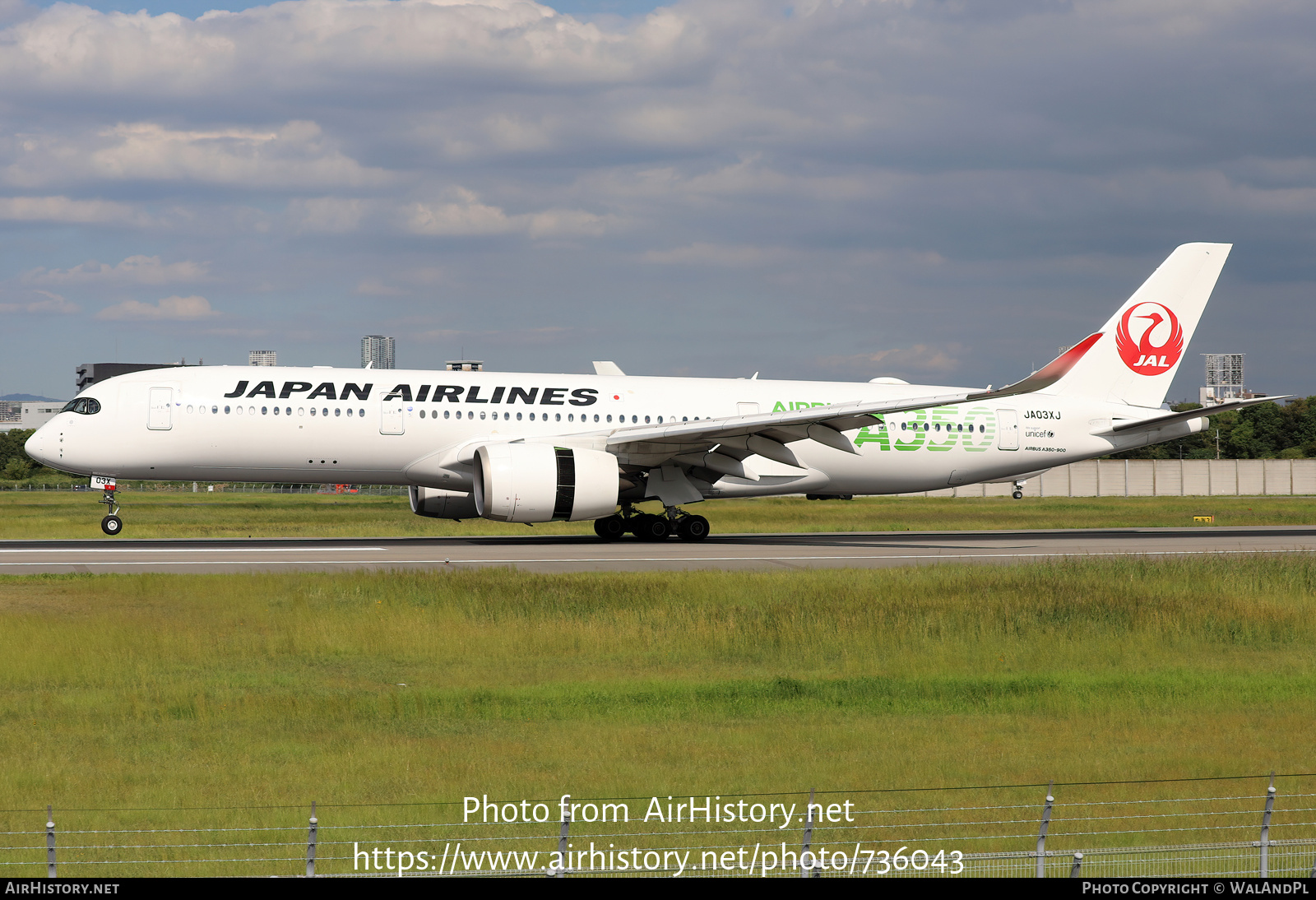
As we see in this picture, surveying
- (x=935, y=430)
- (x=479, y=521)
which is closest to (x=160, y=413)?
(x=479, y=521)

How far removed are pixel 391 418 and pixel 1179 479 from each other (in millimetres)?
72303

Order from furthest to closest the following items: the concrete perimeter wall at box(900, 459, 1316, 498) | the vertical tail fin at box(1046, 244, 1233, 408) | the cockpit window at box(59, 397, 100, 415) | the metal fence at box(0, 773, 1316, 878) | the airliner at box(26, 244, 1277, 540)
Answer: the concrete perimeter wall at box(900, 459, 1316, 498) < the vertical tail fin at box(1046, 244, 1233, 408) < the cockpit window at box(59, 397, 100, 415) < the airliner at box(26, 244, 1277, 540) < the metal fence at box(0, 773, 1316, 878)

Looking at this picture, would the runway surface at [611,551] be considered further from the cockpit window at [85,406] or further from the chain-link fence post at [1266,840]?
the chain-link fence post at [1266,840]

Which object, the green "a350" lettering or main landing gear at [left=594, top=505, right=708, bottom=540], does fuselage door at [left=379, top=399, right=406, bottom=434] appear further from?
the green "a350" lettering

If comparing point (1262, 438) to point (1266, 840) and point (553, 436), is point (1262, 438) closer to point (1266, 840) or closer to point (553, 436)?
point (553, 436)

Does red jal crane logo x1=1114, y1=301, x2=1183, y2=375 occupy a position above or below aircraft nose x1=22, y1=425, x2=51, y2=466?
above

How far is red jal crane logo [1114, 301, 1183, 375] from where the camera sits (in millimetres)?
34056

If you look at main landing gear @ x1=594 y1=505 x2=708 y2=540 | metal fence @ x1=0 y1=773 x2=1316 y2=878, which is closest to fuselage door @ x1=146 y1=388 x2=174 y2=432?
main landing gear @ x1=594 y1=505 x2=708 y2=540

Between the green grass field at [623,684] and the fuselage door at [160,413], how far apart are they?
766cm

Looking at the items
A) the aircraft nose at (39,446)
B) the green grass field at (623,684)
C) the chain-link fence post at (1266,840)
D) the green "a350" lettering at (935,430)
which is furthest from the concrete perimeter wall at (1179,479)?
the chain-link fence post at (1266,840)

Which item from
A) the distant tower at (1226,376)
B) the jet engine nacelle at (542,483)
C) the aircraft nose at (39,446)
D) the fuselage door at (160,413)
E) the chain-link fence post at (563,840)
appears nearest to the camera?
the chain-link fence post at (563,840)

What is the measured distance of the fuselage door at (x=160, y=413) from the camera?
27.5 metres

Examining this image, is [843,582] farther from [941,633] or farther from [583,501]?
[583,501]

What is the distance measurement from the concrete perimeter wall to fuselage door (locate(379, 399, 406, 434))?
62.3 meters
